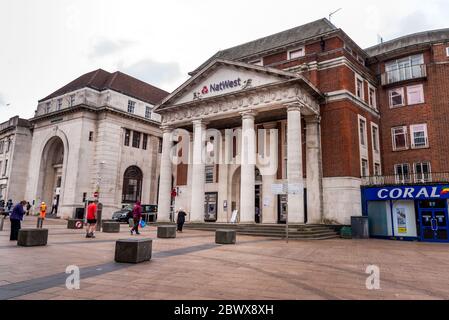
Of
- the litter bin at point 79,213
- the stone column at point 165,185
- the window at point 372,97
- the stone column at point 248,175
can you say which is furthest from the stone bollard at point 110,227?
the window at point 372,97

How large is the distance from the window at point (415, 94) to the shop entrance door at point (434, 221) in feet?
33.2

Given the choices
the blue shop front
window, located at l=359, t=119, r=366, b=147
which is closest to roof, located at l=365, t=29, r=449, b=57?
window, located at l=359, t=119, r=366, b=147

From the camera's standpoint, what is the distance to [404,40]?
29.8 meters

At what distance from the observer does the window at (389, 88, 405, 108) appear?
2761 centimetres

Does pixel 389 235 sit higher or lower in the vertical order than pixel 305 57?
lower

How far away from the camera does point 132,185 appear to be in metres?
42.2

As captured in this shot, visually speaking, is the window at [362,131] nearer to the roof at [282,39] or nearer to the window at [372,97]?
the window at [372,97]

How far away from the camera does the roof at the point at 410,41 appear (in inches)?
1087

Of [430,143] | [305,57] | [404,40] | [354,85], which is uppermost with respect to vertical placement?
[404,40]

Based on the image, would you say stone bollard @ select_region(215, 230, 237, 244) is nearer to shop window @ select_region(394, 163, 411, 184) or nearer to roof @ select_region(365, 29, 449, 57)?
shop window @ select_region(394, 163, 411, 184)

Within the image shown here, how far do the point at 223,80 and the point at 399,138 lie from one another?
16286mm

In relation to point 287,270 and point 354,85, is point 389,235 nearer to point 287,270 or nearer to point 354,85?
point 354,85

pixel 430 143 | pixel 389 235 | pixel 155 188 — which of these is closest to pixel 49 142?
pixel 155 188
